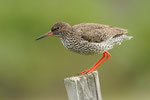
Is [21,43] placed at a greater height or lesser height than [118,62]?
greater

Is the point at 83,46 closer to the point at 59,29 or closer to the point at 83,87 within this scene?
the point at 59,29

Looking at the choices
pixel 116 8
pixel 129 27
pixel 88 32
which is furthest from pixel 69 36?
pixel 116 8

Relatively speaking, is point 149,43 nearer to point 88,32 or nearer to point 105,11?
point 105,11

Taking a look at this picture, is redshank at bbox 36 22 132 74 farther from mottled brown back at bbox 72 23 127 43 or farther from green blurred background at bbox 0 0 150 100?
green blurred background at bbox 0 0 150 100

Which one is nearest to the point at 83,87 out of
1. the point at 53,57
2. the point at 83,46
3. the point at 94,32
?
the point at 83,46

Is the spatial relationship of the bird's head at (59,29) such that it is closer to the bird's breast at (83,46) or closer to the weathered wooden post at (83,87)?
the bird's breast at (83,46)

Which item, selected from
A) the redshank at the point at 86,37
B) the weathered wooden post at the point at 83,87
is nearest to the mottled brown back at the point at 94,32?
the redshank at the point at 86,37
